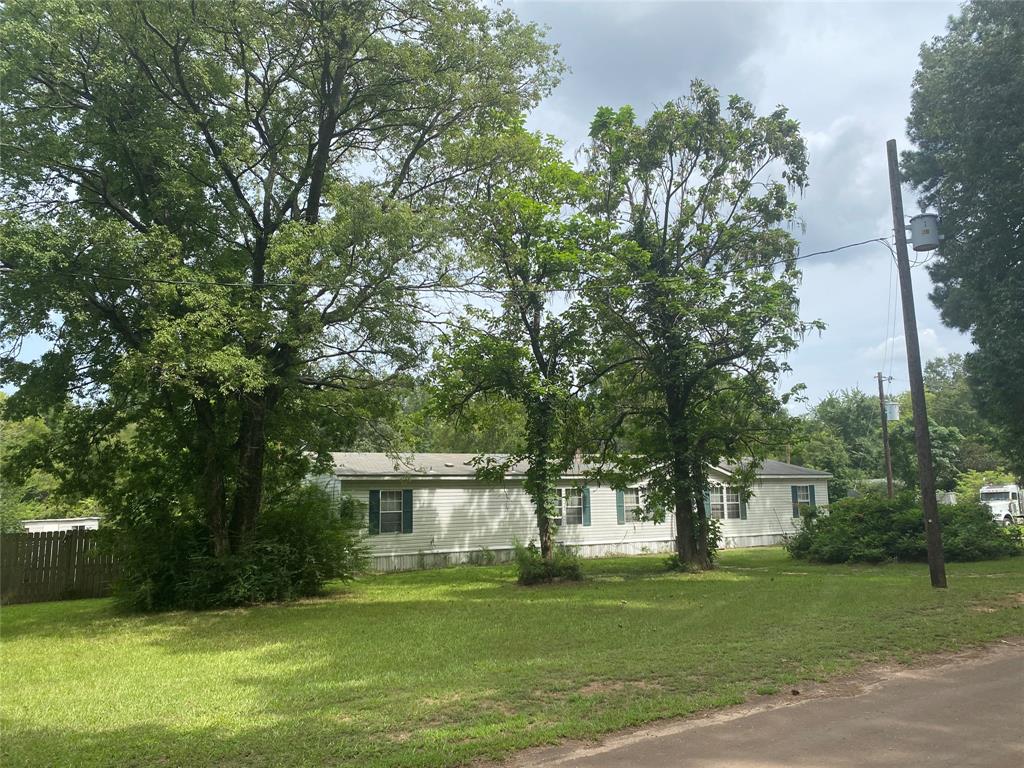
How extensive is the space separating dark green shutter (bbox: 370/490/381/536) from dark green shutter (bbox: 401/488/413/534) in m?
0.80

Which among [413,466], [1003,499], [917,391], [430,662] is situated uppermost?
[917,391]

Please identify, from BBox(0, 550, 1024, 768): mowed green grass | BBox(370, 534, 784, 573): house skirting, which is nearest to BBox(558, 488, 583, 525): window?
BBox(370, 534, 784, 573): house skirting

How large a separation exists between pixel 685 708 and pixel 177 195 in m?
13.0

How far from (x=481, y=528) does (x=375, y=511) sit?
401 centimetres

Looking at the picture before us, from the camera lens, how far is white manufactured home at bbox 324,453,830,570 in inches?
891

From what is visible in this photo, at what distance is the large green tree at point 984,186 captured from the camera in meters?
17.9

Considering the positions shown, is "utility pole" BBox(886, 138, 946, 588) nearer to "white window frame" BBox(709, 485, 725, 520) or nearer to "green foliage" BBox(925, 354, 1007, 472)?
"white window frame" BBox(709, 485, 725, 520)

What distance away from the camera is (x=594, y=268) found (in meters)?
18.7

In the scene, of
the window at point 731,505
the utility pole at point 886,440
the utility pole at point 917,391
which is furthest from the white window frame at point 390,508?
the utility pole at point 886,440

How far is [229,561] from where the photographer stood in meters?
14.9

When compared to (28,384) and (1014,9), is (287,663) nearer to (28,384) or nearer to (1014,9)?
(28,384)

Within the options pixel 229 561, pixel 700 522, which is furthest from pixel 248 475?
pixel 700 522

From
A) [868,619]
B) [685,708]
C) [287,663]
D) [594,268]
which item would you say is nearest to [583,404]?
[594,268]

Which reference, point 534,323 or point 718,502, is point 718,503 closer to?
point 718,502
